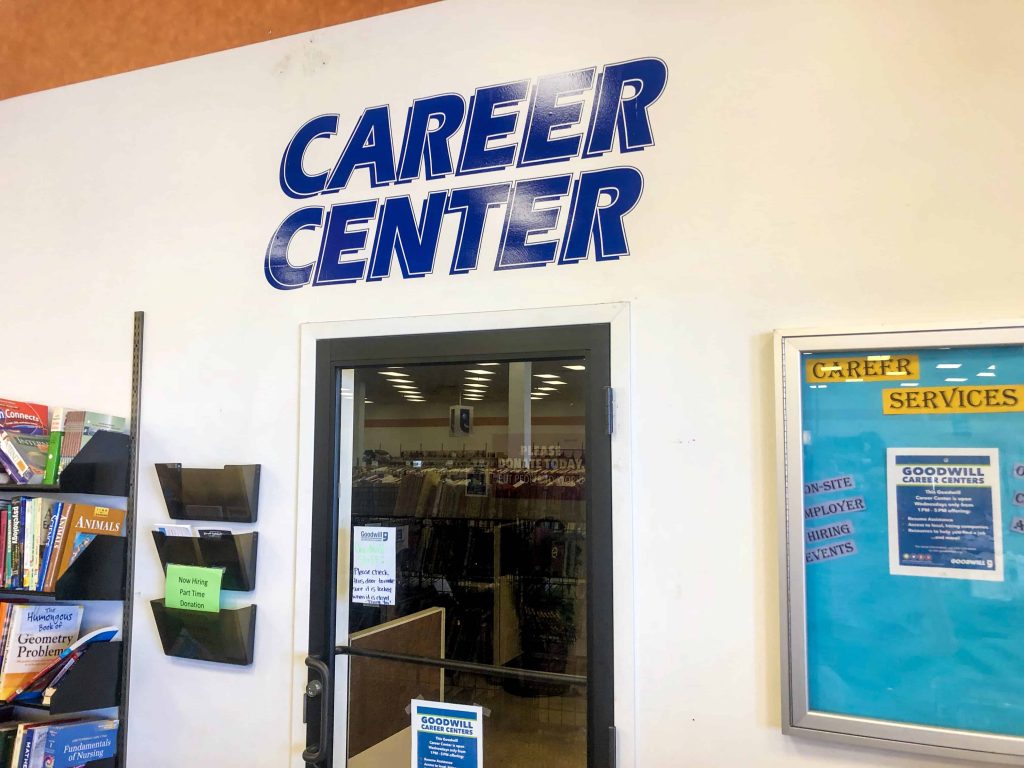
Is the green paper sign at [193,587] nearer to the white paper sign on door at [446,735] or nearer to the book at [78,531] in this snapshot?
the book at [78,531]

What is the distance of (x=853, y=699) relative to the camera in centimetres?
166

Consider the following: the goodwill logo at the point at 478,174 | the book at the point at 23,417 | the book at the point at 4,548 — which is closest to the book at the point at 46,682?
the book at the point at 4,548

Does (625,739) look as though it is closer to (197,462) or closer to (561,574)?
(561,574)

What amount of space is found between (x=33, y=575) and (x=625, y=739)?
1901 mm

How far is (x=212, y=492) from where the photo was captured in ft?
7.52

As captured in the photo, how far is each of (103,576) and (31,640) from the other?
0.29m

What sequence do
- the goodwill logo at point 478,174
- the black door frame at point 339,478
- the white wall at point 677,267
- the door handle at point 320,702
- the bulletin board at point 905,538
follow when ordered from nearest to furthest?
1. the bulletin board at point 905,538
2. the white wall at point 677,267
3. the black door frame at point 339,478
4. the goodwill logo at point 478,174
5. the door handle at point 320,702

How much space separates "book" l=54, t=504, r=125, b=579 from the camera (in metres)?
2.33

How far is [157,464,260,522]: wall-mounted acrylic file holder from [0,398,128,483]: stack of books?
280 millimetres

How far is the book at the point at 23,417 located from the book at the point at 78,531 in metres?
0.34

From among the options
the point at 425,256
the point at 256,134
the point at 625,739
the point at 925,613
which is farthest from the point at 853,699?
the point at 256,134

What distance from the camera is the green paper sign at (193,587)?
2.26m

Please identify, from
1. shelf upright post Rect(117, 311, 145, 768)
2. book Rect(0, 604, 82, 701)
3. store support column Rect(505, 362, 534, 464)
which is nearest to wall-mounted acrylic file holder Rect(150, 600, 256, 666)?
shelf upright post Rect(117, 311, 145, 768)

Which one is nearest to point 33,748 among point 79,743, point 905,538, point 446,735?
point 79,743
